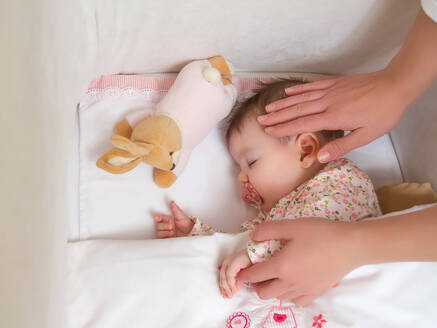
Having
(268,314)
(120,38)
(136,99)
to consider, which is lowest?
(268,314)

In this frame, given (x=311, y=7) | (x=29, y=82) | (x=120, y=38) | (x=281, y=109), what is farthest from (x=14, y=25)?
(x=311, y=7)

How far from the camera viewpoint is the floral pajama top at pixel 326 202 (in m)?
0.91

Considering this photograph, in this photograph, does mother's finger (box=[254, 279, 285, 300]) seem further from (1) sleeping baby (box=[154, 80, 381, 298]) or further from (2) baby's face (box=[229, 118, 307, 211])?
(2) baby's face (box=[229, 118, 307, 211])

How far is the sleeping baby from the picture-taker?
0.97 m

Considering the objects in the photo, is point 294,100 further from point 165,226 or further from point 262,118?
point 165,226

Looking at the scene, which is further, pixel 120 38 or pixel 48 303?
pixel 120 38

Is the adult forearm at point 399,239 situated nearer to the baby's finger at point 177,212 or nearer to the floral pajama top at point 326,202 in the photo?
the floral pajama top at point 326,202

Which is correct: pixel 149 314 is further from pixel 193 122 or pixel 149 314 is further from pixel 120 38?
pixel 120 38

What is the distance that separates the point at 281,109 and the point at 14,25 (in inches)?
24.9

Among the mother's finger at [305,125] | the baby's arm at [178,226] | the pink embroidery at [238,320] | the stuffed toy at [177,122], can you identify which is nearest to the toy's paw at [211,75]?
the stuffed toy at [177,122]

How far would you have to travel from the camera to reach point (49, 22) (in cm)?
76

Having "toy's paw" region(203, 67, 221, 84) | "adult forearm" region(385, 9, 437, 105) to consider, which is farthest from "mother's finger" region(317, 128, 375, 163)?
"toy's paw" region(203, 67, 221, 84)

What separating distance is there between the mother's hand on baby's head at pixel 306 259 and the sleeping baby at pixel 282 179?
5.0 inches

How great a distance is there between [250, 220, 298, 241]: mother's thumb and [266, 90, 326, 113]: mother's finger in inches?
13.2
